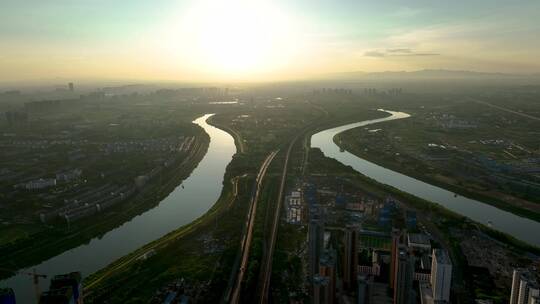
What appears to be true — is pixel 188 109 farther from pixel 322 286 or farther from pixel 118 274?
pixel 322 286

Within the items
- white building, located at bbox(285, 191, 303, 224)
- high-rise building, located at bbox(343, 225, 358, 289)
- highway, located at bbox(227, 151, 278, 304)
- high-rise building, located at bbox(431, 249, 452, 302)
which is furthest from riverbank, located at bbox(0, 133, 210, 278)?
high-rise building, located at bbox(431, 249, 452, 302)

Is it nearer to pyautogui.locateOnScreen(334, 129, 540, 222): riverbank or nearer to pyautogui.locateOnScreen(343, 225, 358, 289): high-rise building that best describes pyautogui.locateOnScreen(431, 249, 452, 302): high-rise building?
pyautogui.locateOnScreen(343, 225, 358, 289): high-rise building

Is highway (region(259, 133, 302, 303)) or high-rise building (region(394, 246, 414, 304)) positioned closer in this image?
high-rise building (region(394, 246, 414, 304))

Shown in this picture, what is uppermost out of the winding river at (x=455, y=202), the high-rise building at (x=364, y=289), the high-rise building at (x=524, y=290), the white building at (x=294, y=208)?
the high-rise building at (x=524, y=290)

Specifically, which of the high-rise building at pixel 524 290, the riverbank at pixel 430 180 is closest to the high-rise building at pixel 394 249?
the high-rise building at pixel 524 290

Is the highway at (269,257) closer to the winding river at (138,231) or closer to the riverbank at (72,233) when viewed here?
the winding river at (138,231)

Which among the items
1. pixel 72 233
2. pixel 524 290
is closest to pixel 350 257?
pixel 524 290
